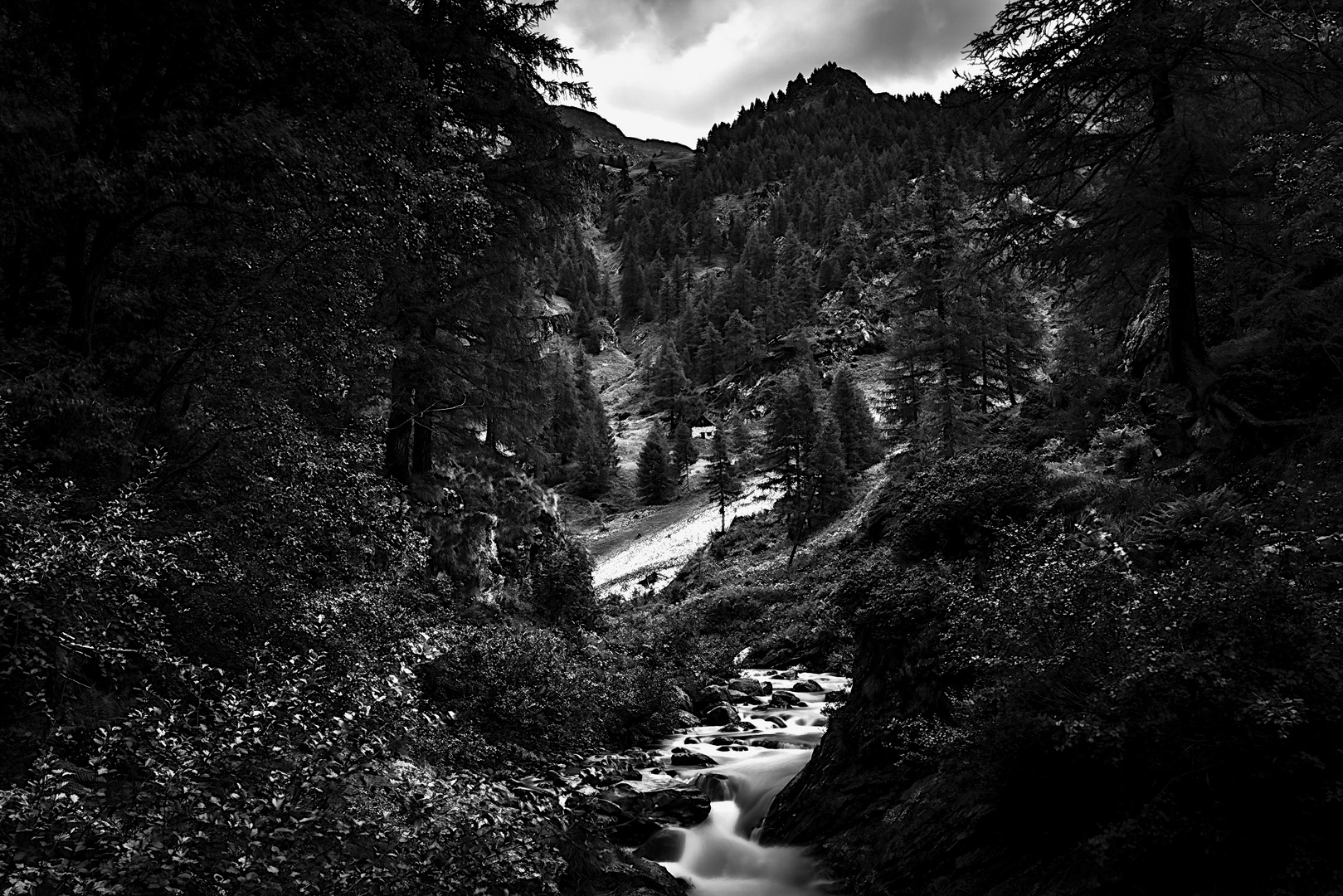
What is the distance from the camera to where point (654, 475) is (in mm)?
67938

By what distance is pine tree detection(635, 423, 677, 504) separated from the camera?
6788 cm

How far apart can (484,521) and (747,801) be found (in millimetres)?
9978

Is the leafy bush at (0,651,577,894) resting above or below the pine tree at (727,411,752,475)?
below

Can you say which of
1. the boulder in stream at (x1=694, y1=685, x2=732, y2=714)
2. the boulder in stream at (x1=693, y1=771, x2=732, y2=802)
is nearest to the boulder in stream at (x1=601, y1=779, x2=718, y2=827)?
the boulder in stream at (x1=693, y1=771, x2=732, y2=802)

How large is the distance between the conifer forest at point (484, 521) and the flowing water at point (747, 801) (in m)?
0.11

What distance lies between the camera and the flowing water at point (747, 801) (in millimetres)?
9914

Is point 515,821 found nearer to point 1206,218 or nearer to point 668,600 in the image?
point 1206,218

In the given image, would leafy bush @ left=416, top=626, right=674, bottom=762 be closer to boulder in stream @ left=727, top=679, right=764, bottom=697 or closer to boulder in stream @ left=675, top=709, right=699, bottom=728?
boulder in stream @ left=675, top=709, right=699, bottom=728

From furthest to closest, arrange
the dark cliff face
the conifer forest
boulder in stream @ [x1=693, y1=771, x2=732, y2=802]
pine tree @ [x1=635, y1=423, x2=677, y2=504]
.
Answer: pine tree @ [x1=635, y1=423, x2=677, y2=504]
boulder in stream @ [x1=693, y1=771, x2=732, y2=802]
the dark cliff face
the conifer forest

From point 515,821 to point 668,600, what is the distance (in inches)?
1398

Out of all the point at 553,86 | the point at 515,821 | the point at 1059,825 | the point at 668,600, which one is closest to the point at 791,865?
the point at 1059,825

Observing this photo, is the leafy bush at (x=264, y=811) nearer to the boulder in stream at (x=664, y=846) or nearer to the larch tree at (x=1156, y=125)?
the boulder in stream at (x=664, y=846)

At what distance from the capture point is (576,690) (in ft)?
43.1

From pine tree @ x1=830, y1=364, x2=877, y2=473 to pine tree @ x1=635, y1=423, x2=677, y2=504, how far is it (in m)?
22.5
